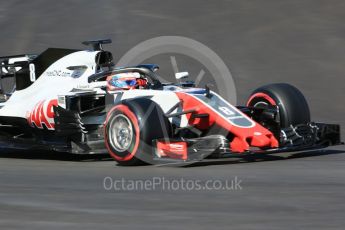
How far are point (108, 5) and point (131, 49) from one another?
4.27 meters

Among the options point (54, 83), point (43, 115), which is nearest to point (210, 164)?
point (43, 115)

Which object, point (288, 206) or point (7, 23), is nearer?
point (288, 206)

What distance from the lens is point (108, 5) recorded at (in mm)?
22266

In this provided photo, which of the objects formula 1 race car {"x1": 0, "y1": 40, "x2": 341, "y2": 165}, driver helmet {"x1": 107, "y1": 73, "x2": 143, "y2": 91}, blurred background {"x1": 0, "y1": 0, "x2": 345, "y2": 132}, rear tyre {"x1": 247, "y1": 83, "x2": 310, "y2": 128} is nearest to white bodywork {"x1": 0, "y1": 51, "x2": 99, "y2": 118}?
formula 1 race car {"x1": 0, "y1": 40, "x2": 341, "y2": 165}

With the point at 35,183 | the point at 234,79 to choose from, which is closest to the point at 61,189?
the point at 35,183

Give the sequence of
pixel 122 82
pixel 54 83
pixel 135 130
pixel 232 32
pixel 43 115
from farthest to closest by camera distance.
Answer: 1. pixel 232 32
2. pixel 54 83
3. pixel 43 115
4. pixel 122 82
5. pixel 135 130

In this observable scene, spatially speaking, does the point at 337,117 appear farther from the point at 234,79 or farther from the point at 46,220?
the point at 46,220

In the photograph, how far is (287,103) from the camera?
34.8ft

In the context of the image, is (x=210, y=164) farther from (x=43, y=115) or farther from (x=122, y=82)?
(x=43, y=115)

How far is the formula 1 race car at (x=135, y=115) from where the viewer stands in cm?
955

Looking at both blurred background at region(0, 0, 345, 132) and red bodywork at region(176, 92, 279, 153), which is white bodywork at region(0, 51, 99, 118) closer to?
red bodywork at region(176, 92, 279, 153)

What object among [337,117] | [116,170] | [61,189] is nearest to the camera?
[61,189]

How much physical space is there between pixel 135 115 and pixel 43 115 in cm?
201

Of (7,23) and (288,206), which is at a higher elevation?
(7,23)
